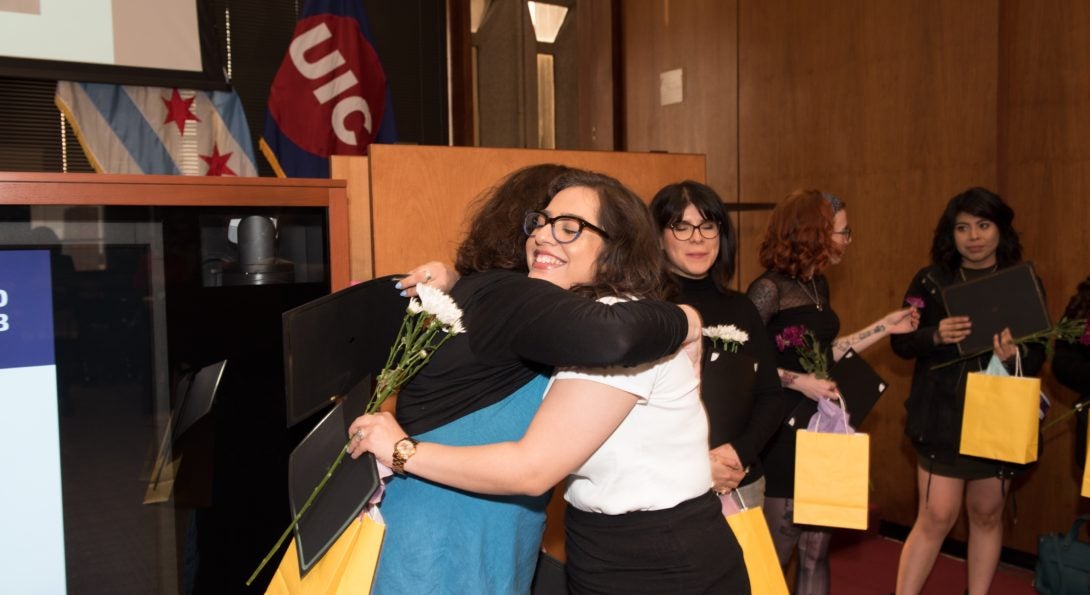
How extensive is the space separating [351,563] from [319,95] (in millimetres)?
3758

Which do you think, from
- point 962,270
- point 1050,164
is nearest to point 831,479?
point 962,270

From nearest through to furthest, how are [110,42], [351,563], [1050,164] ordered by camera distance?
[351,563] < [1050,164] < [110,42]

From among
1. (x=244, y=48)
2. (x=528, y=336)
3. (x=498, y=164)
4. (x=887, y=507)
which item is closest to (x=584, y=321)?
(x=528, y=336)

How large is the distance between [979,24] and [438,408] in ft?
10.8

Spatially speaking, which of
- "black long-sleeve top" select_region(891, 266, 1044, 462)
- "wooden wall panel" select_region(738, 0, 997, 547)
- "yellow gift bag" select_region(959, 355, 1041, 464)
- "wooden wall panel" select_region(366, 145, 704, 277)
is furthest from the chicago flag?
"yellow gift bag" select_region(959, 355, 1041, 464)

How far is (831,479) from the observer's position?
217cm

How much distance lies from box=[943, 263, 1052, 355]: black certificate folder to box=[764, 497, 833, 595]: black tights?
0.79 metres

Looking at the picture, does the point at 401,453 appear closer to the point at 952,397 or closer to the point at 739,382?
the point at 739,382

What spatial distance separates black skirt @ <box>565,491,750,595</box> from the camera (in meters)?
1.29

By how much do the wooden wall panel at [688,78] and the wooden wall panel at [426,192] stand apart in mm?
2558

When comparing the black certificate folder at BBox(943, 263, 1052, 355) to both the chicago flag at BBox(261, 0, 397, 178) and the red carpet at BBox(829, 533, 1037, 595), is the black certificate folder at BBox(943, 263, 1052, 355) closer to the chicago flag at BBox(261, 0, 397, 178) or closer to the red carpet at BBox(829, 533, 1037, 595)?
the red carpet at BBox(829, 533, 1037, 595)

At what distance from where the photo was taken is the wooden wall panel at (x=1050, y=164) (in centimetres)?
334

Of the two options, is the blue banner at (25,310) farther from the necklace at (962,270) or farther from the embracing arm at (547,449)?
the necklace at (962,270)

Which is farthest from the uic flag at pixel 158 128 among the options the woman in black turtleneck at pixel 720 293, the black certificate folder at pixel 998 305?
the black certificate folder at pixel 998 305
